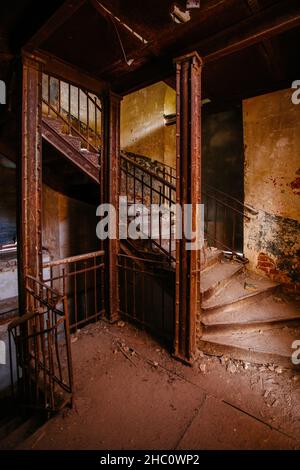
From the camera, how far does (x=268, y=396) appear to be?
2.52 meters

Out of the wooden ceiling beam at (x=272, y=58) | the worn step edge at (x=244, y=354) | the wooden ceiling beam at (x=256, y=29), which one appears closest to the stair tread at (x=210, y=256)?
the worn step edge at (x=244, y=354)

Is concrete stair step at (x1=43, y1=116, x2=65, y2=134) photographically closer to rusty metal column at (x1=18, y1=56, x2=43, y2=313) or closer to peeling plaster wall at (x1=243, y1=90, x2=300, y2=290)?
rusty metal column at (x1=18, y1=56, x2=43, y2=313)

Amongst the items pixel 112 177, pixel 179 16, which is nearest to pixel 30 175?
pixel 112 177

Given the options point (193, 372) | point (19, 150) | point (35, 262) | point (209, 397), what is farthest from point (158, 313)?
point (19, 150)

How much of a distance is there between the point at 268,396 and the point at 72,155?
413cm

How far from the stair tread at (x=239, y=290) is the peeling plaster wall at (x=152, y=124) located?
4.36 meters

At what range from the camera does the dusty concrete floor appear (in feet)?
6.72

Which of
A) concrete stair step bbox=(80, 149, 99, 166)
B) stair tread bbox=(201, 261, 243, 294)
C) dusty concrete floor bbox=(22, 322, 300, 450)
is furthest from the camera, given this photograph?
concrete stair step bbox=(80, 149, 99, 166)

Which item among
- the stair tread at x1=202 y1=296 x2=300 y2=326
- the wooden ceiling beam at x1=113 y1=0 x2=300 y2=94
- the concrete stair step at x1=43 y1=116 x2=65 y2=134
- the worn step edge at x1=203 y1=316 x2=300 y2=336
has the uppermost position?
the wooden ceiling beam at x1=113 y1=0 x2=300 y2=94

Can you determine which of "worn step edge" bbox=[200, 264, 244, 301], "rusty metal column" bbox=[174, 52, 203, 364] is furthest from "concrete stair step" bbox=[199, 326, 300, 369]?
"worn step edge" bbox=[200, 264, 244, 301]

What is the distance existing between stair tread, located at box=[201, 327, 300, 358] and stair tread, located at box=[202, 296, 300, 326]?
160 mm

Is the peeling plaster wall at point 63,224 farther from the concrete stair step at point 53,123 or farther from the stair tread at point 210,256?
the stair tread at point 210,256

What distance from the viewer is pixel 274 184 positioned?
4.31 meters

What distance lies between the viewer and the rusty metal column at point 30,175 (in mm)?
2812
